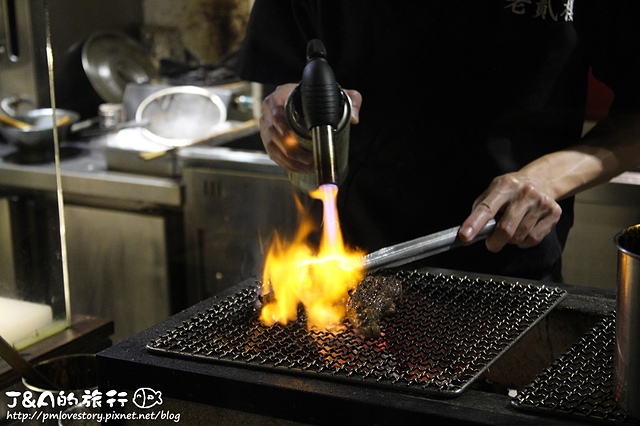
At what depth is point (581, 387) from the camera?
130cm

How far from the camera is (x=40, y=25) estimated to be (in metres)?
1.94

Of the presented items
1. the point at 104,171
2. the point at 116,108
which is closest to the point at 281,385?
the point at 104,171

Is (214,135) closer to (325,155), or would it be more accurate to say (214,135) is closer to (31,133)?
(31,133)

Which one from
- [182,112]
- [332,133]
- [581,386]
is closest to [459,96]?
[332,133]

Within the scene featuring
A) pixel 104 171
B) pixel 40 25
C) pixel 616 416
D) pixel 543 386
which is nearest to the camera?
pixel 616 416

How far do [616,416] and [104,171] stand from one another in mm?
2841

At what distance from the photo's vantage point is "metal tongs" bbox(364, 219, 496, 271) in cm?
156

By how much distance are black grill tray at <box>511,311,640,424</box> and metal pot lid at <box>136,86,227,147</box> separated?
2602mm

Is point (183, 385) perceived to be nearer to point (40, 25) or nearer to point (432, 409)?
point (432, 409)

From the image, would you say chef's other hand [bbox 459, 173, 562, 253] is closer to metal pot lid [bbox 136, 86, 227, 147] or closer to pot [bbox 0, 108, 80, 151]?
pot [bbox 0, 108, 80, 151]

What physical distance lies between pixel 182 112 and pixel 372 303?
8.45 feet

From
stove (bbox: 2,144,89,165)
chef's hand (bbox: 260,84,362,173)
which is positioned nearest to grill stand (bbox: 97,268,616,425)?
chef's hand (bbox: 260,84,362,173)

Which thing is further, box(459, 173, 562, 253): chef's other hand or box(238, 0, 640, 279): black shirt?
Answer: box(238, 0, 640, 279): black shirt

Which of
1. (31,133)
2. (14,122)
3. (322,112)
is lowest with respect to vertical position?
(31,133)
